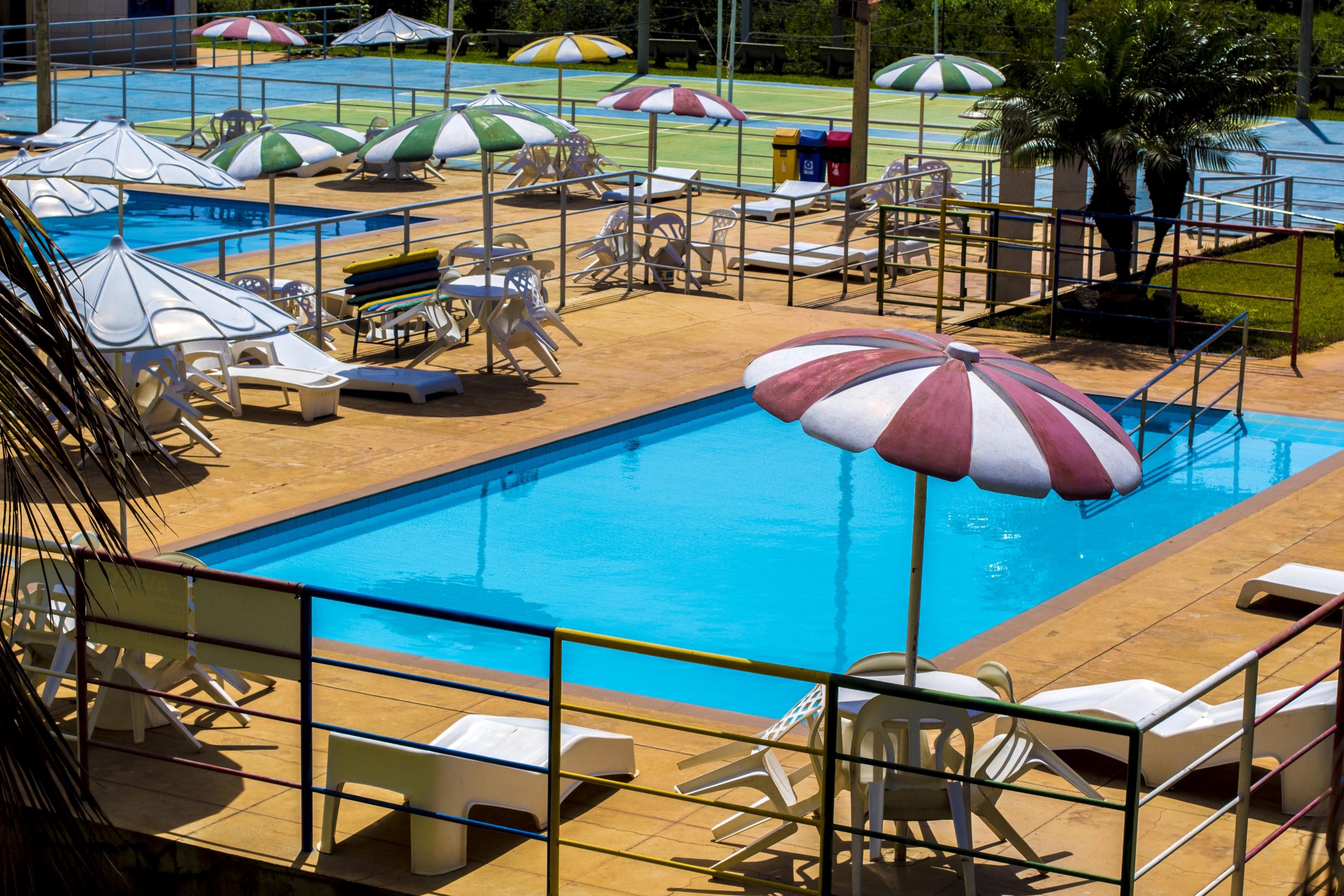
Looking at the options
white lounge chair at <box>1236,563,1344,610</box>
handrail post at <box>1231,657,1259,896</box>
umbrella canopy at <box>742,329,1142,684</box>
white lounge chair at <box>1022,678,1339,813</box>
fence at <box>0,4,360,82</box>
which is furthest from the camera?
fence at <box>0,4,360,82</box>

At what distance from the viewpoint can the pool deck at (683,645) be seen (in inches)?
244

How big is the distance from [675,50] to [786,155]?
2156 cm

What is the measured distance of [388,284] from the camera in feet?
49.0

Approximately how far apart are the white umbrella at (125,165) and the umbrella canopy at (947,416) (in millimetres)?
8279

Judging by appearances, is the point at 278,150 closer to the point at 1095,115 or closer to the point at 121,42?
the point at 1095,115

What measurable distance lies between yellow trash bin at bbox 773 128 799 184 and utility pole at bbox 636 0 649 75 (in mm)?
16671

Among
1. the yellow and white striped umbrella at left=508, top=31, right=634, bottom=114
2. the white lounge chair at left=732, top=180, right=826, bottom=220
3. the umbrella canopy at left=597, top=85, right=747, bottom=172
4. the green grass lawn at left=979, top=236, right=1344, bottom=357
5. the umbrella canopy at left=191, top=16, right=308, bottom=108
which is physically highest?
the umbrella canopy at left=191, top=16, right=308, bottom=108

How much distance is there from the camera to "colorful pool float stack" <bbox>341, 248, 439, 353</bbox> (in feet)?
48.5

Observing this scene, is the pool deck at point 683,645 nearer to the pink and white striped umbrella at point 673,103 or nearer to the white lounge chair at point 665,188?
the pink and white striped umbrella at point 673,103

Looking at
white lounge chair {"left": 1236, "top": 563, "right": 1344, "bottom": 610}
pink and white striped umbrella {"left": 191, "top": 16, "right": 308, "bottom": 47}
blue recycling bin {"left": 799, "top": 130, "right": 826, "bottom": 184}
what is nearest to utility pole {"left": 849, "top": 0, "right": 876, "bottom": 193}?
blue recycling bin {"left": 799, "top": 130, "right": 826, "bottom": 184}

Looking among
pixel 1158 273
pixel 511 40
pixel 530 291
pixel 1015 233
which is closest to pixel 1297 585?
pixel 530 291

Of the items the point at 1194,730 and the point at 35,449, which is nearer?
the point at 35,449

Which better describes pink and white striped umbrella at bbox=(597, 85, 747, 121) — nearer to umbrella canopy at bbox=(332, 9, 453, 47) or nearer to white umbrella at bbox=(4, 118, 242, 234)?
white umbrella at bbox=(4, 118, 242, 234)

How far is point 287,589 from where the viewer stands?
19.9 feet
